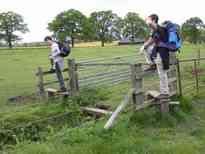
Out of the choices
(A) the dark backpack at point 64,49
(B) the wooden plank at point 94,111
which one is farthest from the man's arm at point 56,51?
(B) the wooden plank at point 94,111

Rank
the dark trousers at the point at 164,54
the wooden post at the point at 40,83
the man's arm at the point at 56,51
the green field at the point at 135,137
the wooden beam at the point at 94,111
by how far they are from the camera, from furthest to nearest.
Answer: the wooden post at the point at 40,83
the man's arm at the point at 56,51
the wooden beam at the point at 94,111
the dark trousers at the point at 164,54
the green field at the point at 135,137

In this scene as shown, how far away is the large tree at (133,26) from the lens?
263 ft

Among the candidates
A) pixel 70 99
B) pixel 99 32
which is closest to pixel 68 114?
pixel 70 99

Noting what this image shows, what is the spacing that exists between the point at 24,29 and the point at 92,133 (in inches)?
3143

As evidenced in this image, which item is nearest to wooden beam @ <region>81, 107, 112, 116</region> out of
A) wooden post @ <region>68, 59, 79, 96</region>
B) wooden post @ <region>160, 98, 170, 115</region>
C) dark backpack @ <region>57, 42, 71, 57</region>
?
wooden post @ <region>68, 59, 79, 96</region>

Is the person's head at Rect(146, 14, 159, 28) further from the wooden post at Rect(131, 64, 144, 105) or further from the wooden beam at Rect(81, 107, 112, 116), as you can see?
the wooden beam at Rect(81, 107, 112, 116)

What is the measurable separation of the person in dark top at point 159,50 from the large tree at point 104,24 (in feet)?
241

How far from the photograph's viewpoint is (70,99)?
771 cm

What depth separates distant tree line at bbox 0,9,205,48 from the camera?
73.1 meters

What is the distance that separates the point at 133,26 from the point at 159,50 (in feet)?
250

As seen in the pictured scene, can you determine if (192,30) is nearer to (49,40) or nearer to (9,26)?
(9,26)

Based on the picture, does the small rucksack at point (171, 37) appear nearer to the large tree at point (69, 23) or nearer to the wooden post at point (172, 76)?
the wooden post at point (172, 76)

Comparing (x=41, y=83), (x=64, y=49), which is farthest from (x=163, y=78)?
(x=41, y=83)

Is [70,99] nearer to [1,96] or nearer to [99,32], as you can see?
[1,96]
